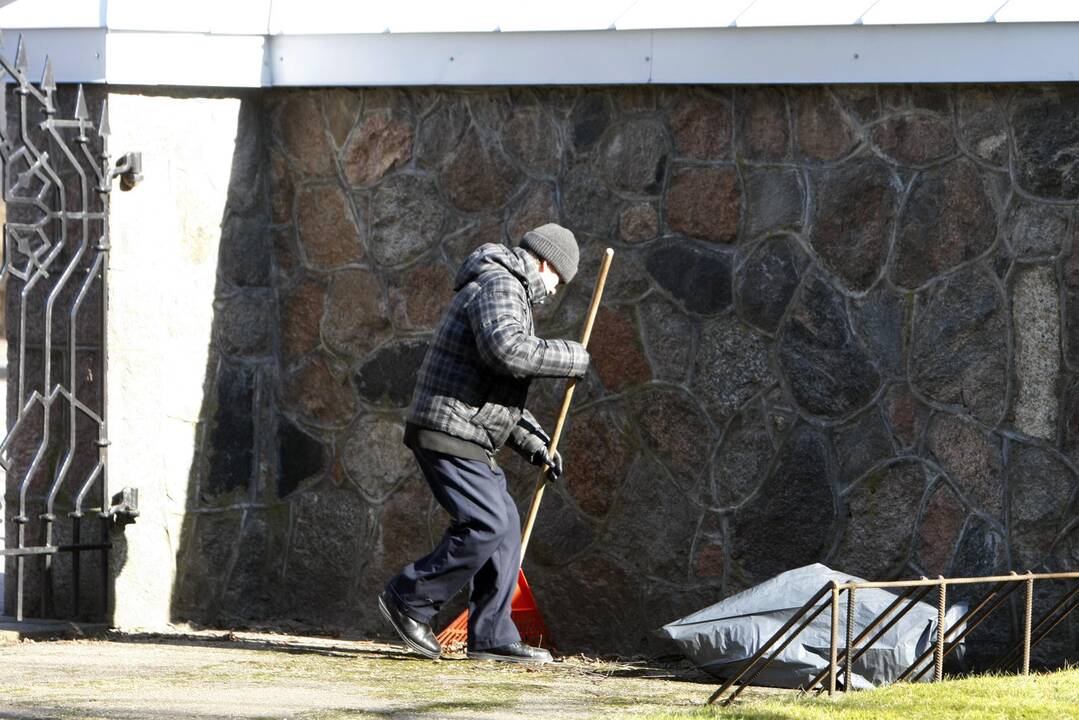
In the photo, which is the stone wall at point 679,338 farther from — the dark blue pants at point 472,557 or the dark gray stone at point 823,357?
the dark blue pants at point 472,557

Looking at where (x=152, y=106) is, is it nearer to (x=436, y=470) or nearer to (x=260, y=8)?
(x=260, y=8)

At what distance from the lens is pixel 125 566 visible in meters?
7.21

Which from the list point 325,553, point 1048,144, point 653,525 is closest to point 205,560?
point 325,553

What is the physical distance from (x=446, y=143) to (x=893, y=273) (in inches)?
79.4

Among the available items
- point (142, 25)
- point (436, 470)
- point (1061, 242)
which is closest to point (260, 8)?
point (142, 25)

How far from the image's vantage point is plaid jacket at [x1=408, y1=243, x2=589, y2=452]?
6.07 meters

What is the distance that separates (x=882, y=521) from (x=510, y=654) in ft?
4.93

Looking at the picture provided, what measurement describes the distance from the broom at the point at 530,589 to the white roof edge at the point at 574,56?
82 cm

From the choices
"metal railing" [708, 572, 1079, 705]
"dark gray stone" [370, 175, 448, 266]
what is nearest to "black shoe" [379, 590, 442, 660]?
"metal railing" [708, 572, 1079, 705]

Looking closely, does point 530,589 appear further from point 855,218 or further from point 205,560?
point 855,218

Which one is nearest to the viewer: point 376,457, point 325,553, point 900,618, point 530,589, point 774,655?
point 774,655

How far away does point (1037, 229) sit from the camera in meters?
6.27

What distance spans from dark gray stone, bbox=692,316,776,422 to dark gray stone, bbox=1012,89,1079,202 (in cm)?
120

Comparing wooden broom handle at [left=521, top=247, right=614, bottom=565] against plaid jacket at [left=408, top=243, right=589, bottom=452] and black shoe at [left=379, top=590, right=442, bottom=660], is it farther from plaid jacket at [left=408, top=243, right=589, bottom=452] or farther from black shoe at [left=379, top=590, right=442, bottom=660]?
black shoe at [left=379, top=590, right=442, bottom=660]
